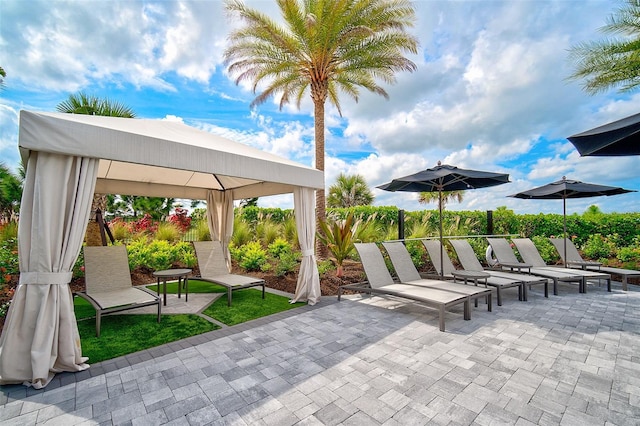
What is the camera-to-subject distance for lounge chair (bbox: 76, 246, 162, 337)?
14.1 ft

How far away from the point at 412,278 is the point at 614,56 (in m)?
9.41

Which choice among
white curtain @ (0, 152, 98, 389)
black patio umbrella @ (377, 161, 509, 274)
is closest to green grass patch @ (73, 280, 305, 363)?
white curtain @ (0, 152, 98, 389)

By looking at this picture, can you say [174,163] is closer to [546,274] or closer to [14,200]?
[546,274]

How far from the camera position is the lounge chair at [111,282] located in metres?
4.29

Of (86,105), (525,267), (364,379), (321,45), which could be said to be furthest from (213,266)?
(86,105)

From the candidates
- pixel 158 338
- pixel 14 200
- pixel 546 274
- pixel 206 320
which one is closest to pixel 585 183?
pixel 546 274

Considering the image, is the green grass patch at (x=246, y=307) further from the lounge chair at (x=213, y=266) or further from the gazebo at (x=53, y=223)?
the gazebo at (x=53, y=223)

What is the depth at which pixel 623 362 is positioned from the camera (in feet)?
10.5

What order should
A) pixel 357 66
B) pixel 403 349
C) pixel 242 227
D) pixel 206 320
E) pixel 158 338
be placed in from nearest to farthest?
pixel 403 349
pixel 158 338
pixel 206 320
pixel 357 66
pixel 242 227

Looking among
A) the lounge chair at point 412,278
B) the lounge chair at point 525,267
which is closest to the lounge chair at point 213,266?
the lounge chair at point 412,278

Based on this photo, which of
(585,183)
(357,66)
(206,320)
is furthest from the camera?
(357,66)

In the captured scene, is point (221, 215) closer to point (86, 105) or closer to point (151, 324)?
point (151, 324)

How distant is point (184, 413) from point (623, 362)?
450 cm

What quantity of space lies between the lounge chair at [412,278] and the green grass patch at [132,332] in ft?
11.6
